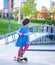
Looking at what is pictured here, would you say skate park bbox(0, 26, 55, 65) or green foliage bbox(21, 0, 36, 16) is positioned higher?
skate park bbox(0, 26, 55, 65)

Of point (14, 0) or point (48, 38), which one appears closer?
point (48, 38)

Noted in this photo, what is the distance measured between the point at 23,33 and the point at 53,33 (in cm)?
1038

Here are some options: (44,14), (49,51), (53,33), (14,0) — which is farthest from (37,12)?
(49,51)

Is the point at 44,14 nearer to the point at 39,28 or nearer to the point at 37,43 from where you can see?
the point at 39,28

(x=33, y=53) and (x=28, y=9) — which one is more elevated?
(x=33, y=53)

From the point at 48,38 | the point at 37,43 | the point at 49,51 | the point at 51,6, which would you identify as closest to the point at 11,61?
the point at 49,51

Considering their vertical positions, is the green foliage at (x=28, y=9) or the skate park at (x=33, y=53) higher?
the skate park at (x=33, y=53)

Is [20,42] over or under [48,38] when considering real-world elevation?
over

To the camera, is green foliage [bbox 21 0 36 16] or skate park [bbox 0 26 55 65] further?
green foliage [bbox 21 0 36 16]

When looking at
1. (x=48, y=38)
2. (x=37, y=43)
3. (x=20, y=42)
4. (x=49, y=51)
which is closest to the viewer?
(x=20, y=42)

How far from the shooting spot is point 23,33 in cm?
1213

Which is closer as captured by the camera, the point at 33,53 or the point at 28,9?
the point at 33,53

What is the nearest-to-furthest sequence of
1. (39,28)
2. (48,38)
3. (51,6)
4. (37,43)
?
(37,43) → (48,38) → (39,28) → (51,6)

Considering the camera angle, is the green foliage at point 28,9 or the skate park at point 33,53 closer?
the skate park at point 33,53
